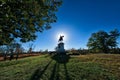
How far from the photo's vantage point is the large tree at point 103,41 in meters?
63.6

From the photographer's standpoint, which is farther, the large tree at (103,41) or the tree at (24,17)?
the large tree at (103,41)

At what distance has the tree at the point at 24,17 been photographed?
9.30 metres

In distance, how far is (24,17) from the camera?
10.7 meters

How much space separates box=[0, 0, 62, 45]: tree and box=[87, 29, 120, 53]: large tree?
53459mm

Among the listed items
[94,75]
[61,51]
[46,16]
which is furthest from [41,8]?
[61,51]

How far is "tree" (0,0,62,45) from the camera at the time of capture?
930 centimetres

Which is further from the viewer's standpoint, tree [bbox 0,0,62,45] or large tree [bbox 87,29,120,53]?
large tree [bbox 87,29,120,53]

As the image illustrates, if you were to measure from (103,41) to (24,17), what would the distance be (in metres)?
56.8

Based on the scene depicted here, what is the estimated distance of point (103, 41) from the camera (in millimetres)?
63719

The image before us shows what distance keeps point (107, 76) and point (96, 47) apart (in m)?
51.0

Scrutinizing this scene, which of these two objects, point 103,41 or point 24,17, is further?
point 103,41

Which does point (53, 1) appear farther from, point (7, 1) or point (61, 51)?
point (61, 51)

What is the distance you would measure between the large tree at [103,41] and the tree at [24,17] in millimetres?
53459

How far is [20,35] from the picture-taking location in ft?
40.5
